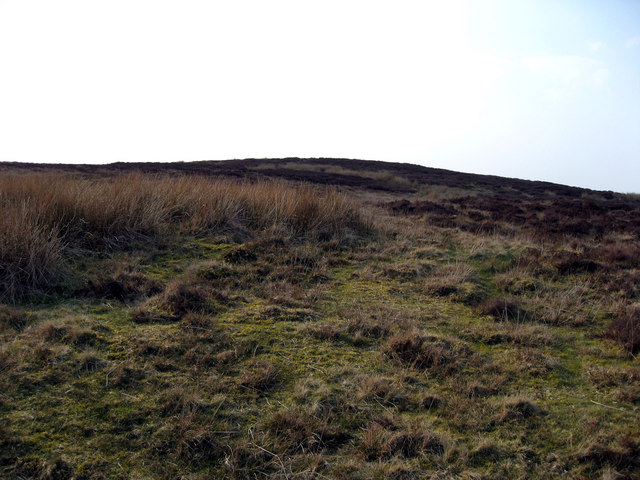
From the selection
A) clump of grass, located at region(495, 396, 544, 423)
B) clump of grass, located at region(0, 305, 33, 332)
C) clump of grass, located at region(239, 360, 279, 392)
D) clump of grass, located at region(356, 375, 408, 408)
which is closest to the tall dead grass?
clump of grass, located at region(0, 305, 33, 332)

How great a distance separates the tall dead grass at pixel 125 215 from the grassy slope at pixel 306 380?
20.2 inches

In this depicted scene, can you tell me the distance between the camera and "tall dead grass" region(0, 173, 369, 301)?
4859mm

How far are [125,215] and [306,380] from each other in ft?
15.0

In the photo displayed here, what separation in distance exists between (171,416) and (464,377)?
223 centimetres

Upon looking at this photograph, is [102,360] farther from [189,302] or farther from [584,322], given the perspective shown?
[584,322]

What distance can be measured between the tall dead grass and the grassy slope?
51 centimetres

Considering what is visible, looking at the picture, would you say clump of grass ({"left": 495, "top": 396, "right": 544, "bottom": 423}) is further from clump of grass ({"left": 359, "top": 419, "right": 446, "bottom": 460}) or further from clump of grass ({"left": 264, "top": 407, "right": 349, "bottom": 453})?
clump of grass ({"left": 264, "top": 407, "right": 349, "bottom": 453})

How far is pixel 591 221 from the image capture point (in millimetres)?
12633

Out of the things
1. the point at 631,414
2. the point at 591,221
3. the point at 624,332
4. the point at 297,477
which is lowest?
the point at 297,477

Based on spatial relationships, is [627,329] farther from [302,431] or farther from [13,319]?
[13,319]

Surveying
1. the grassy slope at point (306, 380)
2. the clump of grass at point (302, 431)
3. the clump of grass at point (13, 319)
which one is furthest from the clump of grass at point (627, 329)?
the clump of grass at point (13, 319)

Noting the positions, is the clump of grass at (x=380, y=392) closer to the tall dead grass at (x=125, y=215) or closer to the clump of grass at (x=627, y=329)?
the clump of grass at (x=627, y=329)

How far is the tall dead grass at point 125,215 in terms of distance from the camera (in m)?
4.86

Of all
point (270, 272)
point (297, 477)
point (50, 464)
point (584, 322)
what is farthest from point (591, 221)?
point (50, 464)
